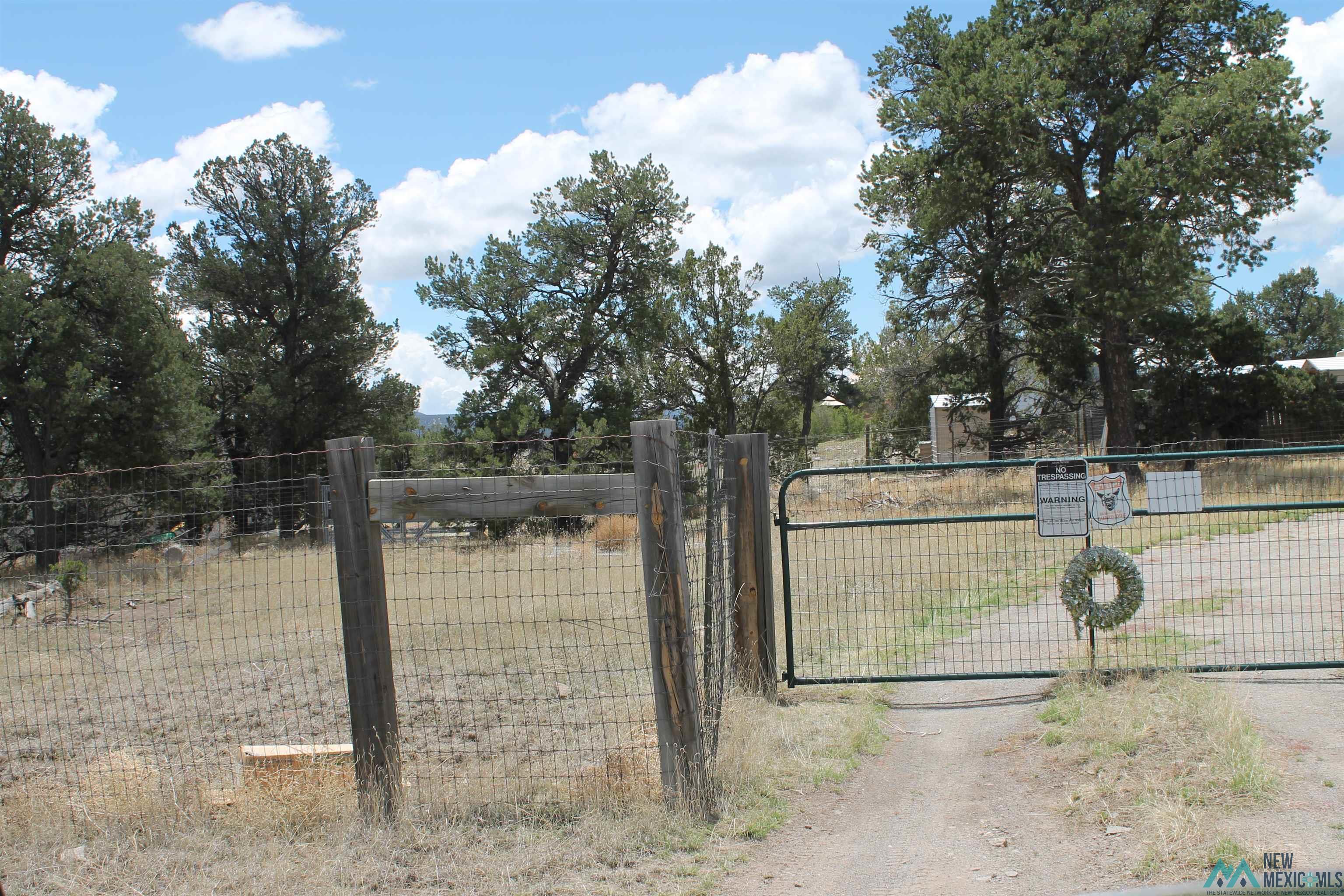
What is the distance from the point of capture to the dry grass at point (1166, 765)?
424 cm

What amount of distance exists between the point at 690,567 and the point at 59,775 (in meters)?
4.29

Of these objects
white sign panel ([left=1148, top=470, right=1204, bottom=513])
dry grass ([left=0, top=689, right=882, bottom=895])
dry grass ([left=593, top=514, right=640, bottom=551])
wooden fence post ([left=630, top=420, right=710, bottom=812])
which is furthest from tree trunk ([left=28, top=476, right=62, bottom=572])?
dry grass ([left=593, top=514, right=640, bottom=551])

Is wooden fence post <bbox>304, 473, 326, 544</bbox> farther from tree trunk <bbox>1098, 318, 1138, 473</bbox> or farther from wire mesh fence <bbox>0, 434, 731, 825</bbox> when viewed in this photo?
tree trunk <bbox>1098, 318, 1138, 473</bbox>

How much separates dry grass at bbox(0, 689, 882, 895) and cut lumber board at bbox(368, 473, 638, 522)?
147 centimetres

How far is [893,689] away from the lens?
734cm

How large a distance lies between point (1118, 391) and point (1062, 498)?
25.0 meters

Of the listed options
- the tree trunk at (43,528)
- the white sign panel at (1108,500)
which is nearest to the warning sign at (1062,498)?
the white sign panel at (1108,500)

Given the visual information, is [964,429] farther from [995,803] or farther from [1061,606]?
[995,803]

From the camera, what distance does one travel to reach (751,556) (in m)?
7.00

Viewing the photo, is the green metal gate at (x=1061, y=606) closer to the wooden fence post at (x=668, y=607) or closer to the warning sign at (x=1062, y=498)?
the warning sign at (x=1062, y=498)

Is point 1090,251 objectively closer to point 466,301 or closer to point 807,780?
point 466,301

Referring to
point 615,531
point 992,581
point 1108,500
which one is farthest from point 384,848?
point 615,531

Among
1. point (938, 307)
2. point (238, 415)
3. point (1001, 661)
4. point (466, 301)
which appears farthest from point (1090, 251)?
point (238, 415)

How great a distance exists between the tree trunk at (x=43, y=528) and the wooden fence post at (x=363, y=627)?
1737mm
